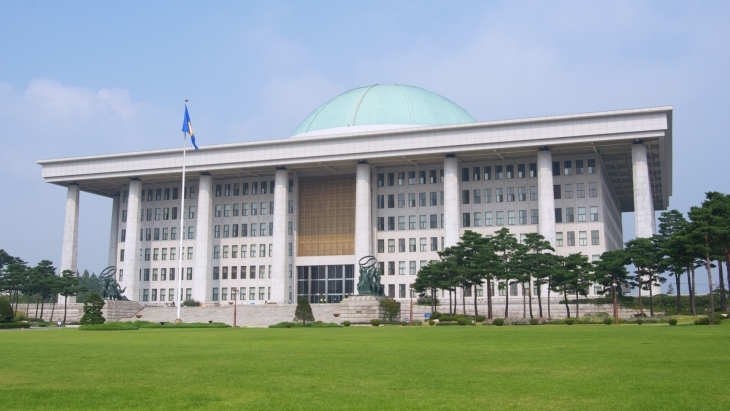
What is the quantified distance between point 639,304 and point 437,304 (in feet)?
61.7

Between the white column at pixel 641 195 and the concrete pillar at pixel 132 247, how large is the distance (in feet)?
194

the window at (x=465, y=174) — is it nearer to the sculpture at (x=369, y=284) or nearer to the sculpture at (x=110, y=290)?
the sculpture at (x=369, y=284)

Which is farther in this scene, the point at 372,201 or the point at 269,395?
the point at 372,201

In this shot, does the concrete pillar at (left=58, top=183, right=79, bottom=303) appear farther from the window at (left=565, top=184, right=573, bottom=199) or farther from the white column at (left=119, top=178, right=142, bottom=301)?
the window at (left=565, top=184, right=573, bottom=199)

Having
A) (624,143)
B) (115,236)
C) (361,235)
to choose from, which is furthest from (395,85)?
(115,236)

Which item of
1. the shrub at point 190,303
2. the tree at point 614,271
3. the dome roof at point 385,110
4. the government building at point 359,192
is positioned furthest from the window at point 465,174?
the shrub at point 190,303

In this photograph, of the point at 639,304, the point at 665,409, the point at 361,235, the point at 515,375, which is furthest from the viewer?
the point at 361,235

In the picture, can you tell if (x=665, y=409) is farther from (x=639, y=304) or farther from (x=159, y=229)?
(x=159, y=229)

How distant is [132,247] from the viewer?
3497 inches

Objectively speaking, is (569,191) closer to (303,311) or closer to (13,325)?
(303,311)

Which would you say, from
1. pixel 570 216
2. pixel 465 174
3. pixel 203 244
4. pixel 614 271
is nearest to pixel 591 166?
pixel 570 216

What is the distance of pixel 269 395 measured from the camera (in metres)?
12.4

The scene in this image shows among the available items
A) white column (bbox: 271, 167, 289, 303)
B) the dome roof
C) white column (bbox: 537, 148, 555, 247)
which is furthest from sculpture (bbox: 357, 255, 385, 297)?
the dome roof

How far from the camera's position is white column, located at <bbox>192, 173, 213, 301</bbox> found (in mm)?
86000
